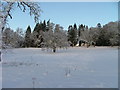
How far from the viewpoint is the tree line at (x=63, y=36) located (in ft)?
126

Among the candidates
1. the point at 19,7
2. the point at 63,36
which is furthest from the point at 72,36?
the point at 19,7

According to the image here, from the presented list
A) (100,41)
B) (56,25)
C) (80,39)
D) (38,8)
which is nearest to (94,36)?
(100,41)

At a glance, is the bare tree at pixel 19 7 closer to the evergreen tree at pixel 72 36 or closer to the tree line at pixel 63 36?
the tree line at pixel 63 36

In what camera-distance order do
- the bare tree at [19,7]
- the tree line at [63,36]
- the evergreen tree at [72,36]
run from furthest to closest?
the evergreen tree at [72,36], the tree line at [63,36], the bare tree at [19,7]

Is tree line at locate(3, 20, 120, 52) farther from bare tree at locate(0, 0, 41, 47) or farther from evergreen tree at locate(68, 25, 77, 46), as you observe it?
bare tree at locate(0, 0, 41, 47)

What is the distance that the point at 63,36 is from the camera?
39.8 meters

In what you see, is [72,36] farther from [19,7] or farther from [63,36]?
[19,7]

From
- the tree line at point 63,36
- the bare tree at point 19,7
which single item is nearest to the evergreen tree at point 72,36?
the tree line at point 63,36

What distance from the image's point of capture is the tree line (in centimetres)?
3847

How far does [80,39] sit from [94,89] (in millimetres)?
67692

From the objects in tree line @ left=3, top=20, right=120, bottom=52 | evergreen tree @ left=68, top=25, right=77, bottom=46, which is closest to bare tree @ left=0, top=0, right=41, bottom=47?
tree line @ left=3, top=20, right=120, bottom=52

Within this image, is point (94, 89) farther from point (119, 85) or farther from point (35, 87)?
point (35, 87)

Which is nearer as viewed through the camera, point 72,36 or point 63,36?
point 63,36

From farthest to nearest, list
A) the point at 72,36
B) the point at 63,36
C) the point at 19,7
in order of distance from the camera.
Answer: the point at 72,36, the point at 63,36, the point at 19,7
